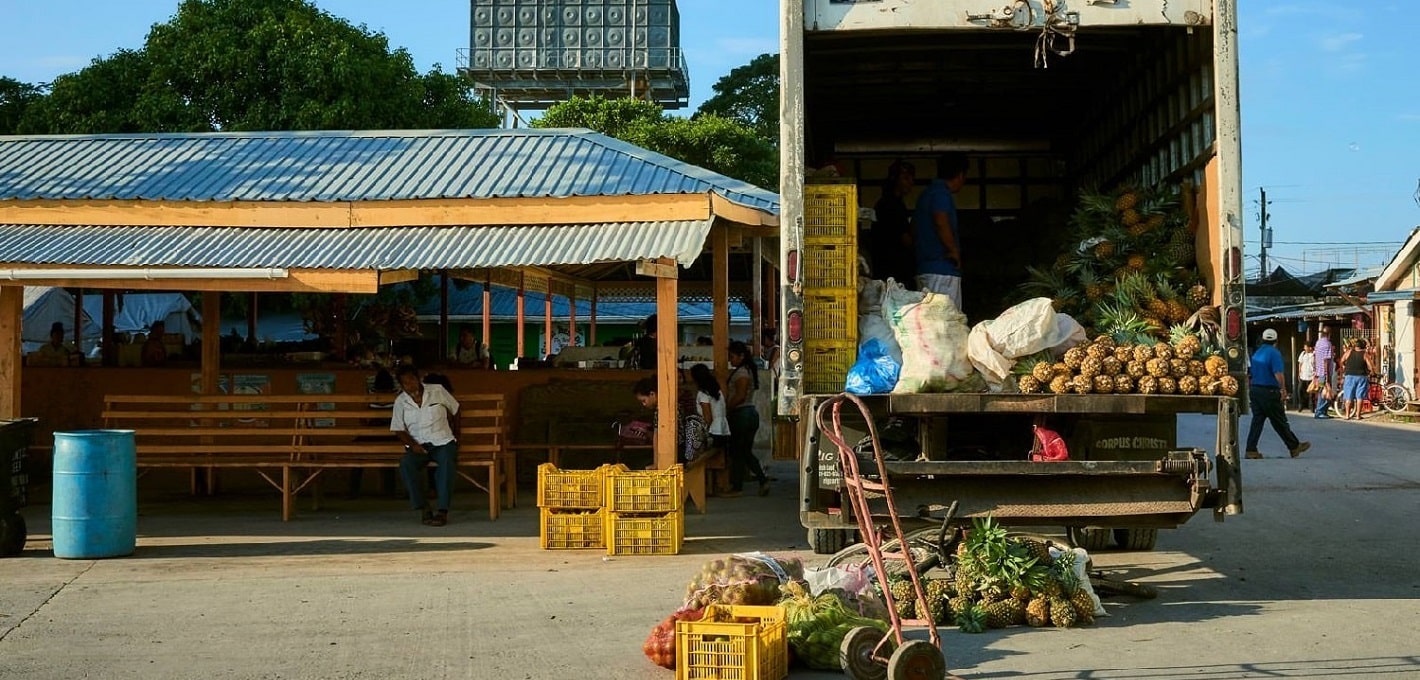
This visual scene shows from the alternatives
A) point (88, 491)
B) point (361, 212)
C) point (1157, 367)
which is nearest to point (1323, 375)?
point (361, 212)

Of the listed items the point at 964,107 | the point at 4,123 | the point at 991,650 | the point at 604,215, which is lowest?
the point at 991,650

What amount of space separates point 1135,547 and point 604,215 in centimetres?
539

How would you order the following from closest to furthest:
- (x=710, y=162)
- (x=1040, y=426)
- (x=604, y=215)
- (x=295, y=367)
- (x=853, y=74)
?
(x=1040, y=426)
(x=853, y=74)
(x=604, y=215)
(x=295, y=367)
(x=710, y=162)

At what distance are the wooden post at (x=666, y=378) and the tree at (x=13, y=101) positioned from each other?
22142 millimetres

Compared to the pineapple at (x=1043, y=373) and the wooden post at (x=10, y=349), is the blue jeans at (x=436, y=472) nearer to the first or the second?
the wooden post at (x=10, y=349)

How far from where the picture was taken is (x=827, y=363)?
8.89 m

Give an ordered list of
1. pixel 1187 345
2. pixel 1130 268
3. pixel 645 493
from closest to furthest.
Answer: pixel 1187 345 → pixel 1130 268 → pixel 645 493

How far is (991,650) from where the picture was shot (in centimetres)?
704

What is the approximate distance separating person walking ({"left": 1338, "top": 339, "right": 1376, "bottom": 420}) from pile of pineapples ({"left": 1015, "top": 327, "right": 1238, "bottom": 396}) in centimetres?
2110

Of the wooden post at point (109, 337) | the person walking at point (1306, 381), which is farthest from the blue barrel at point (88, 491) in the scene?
the person walking at point (1306, 381)

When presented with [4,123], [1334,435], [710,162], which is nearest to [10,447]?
[1334,435]

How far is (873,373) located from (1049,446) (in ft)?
3.63

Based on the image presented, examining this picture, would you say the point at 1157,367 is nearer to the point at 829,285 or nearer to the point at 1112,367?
the point at 1112,367

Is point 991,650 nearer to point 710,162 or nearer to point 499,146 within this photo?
point 499,146
